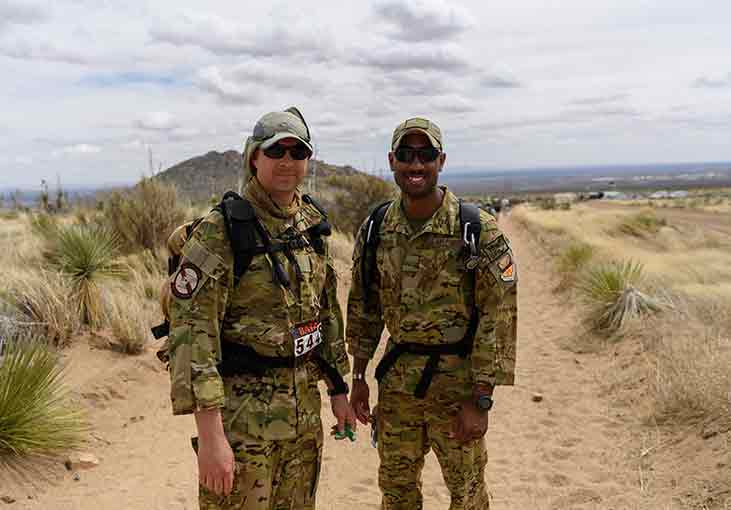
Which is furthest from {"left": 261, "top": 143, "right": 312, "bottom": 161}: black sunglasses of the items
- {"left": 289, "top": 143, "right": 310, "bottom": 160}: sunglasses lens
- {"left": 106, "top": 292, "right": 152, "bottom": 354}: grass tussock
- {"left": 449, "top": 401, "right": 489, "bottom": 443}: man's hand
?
{"left": 106, "top": 292, "right": 152, "bottom": 354}: grass tussock

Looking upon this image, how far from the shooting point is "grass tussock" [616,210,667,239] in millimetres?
21375

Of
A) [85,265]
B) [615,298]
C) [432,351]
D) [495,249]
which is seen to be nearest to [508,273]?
[495,249]

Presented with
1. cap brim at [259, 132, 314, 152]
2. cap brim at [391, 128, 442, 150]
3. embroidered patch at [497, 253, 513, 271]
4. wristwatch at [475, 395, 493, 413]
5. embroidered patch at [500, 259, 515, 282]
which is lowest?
wristwatch at [475, 395, 493, 413]

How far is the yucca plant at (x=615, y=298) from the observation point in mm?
7621

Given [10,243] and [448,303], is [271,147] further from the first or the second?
[10,243]

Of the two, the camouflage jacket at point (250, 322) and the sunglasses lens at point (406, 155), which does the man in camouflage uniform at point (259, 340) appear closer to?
the camouflage jacket at point (250, 322)

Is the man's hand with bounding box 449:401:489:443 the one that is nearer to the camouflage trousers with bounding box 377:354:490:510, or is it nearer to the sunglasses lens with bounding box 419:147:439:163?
the camouflage trousers with bounding box 377:354:490:510

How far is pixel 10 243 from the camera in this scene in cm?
793

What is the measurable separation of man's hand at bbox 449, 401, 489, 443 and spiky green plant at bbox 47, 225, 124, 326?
4.79 m

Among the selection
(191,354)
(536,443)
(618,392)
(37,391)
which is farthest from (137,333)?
(618,392)

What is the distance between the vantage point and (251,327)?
7.39 feet

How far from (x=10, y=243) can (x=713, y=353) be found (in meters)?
8.33

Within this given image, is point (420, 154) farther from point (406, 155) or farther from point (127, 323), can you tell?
→ point (127, 323)

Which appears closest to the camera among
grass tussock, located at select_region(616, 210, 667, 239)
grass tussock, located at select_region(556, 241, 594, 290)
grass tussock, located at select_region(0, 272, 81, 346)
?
grass tussock, located at select_region(0, 272, 81, 346)
